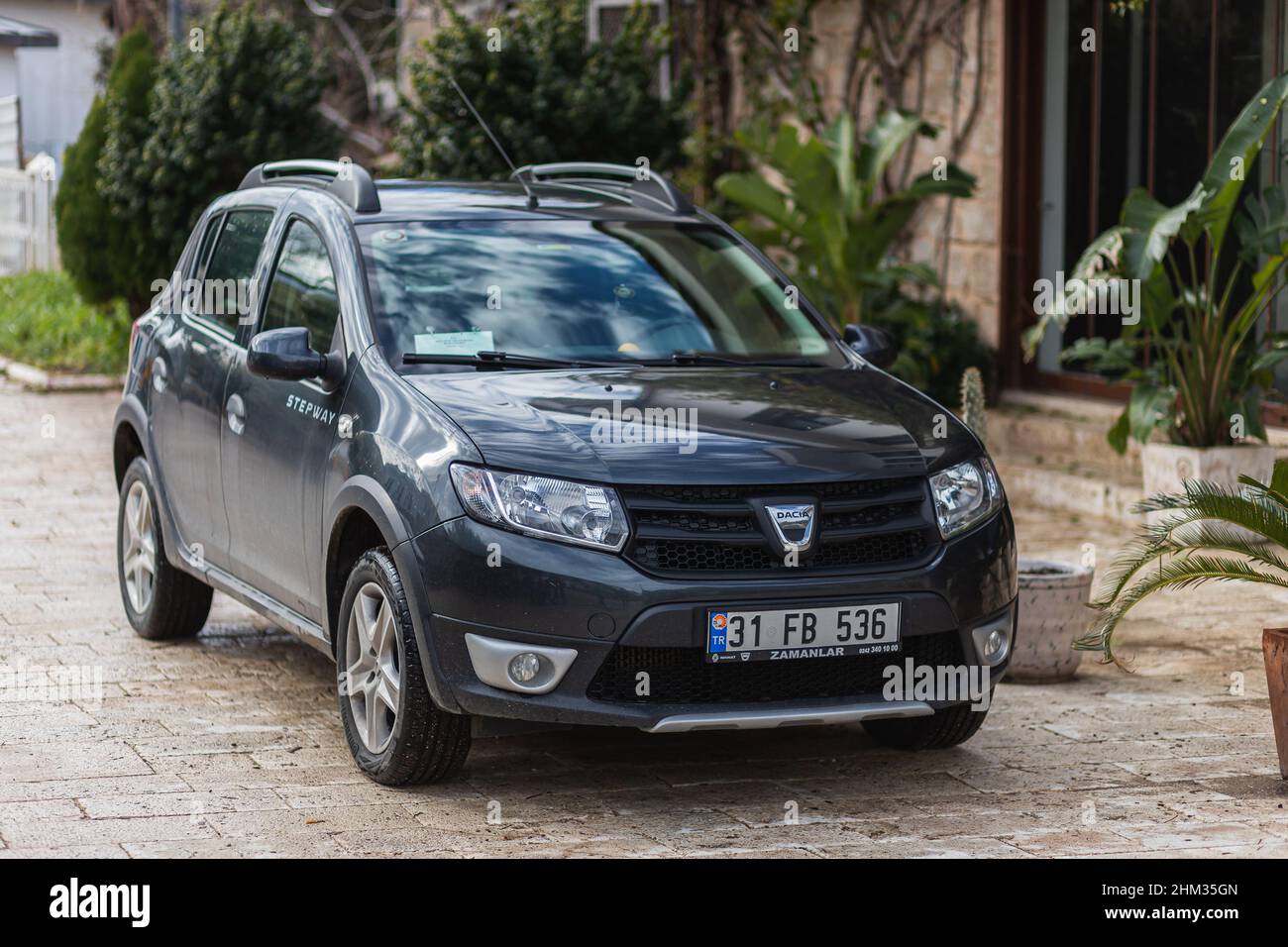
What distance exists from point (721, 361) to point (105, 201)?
1201 cm

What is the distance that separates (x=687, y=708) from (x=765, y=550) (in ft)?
1.60

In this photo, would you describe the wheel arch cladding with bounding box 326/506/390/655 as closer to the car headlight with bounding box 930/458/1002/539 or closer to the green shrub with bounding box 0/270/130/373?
the car headlight with bounding box 930/458/1002/539

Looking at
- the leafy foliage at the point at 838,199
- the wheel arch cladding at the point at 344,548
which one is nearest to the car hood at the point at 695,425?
the wheel arch cladding at the point at 344,548

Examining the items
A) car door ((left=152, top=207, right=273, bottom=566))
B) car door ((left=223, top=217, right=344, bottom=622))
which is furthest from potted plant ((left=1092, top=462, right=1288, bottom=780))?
car door ((left=152, top=207, right=273, bottom=566))

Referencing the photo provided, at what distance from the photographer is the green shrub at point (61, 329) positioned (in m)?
17.8

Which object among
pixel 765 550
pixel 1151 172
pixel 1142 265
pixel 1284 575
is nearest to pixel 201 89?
pixel 1151 172

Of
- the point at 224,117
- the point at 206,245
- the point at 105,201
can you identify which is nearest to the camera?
the point at 206,245

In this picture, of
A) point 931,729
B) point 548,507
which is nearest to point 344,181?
point 548,507

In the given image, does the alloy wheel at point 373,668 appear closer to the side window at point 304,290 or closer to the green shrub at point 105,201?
the side window at point 304,290

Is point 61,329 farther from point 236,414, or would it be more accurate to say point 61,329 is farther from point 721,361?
point 721,361

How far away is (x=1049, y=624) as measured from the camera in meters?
7.39

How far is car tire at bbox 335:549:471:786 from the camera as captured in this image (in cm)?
561

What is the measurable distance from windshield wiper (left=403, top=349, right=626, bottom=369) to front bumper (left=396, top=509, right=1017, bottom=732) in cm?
78

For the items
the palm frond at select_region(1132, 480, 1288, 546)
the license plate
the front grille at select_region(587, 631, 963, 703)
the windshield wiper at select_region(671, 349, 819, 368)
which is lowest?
the front grille at select_region(587, 631, 963, 703)
